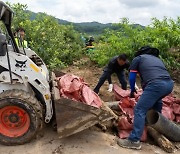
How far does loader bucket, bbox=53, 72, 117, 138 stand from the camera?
477 cm

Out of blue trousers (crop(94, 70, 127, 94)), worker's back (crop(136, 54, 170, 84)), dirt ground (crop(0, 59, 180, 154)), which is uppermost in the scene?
worker's back (crop(136, 54, 170, 84))

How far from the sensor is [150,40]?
9977 millimetres

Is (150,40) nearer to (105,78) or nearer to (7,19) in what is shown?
(105,78)

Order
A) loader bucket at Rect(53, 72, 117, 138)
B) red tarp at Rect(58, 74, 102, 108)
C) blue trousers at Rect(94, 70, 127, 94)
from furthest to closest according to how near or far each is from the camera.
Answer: blue trousers at Rect(94, 70, 127, 94)
red tarp at Rect(58, 74, 102, 108)
loader bucket at Rect(53, 72, 117, 138)

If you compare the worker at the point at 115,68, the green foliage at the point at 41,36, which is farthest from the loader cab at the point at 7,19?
the green foliage at the point at 41,36

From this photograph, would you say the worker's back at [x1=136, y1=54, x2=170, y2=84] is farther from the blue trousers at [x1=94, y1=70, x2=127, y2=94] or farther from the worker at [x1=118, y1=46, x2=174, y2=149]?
the blue trousers at [x1=94, y1=70, x2=127, y2=94]

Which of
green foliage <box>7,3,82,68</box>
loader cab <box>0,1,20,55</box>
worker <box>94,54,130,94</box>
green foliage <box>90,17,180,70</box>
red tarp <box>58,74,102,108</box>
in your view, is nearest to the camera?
loader cab <box>0,1,20,55</box>

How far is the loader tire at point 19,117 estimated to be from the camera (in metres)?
4.78

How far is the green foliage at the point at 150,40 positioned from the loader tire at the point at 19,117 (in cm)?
555

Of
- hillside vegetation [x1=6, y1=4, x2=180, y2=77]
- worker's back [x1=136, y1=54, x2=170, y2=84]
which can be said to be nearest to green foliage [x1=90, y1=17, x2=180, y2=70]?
hillside vegetation [x1=6, y1=4, x2=180, y2=77]

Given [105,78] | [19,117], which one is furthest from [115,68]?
[19,117]

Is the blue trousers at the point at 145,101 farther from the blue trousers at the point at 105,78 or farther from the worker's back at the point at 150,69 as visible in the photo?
the blue trousers at the point at 105,78

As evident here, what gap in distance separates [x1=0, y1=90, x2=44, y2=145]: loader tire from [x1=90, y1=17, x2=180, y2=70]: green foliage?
219 inches

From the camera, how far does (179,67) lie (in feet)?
33.5
